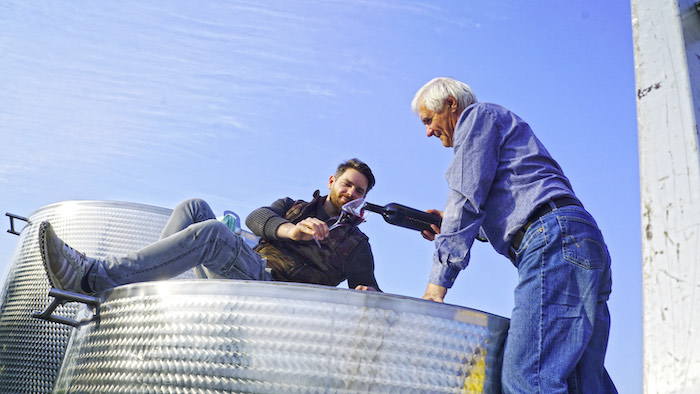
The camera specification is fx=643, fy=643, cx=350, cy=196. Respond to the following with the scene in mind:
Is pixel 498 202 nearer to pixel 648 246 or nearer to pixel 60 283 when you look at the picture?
pixel 648 246

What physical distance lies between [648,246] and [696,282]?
12 centimetres

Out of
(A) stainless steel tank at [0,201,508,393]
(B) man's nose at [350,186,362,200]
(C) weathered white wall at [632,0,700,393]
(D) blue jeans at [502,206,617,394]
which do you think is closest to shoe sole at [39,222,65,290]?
(A) stainless steel tank at [0,201,508,393]

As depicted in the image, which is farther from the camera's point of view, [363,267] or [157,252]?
[363,267]

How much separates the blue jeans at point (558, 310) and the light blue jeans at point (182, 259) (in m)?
1.09

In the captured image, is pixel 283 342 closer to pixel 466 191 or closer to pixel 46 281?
pixel 466 191

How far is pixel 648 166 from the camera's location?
136cm

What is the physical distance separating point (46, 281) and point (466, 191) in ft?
8.62

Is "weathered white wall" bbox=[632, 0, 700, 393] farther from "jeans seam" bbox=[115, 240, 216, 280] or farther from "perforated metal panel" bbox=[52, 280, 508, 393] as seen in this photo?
"jeans seam" bbox=[115, 240, 216, 280]

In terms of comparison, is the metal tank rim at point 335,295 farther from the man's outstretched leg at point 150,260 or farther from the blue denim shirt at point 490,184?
the man's outstretched leg at point 150,260

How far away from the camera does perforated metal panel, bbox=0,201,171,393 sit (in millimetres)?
3367

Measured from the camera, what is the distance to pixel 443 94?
2299 millimetres

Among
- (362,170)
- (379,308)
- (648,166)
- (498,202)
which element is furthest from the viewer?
(362,170)

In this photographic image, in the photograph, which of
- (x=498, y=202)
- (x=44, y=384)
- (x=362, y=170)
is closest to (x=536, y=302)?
(x=498, y=202)

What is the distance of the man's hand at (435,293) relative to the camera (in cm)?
196
